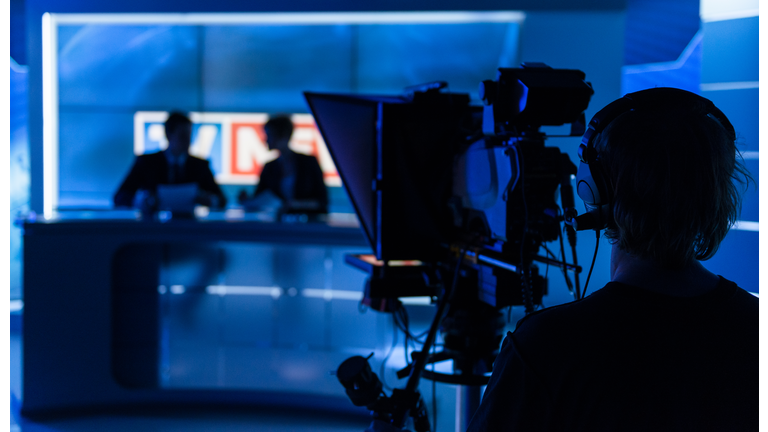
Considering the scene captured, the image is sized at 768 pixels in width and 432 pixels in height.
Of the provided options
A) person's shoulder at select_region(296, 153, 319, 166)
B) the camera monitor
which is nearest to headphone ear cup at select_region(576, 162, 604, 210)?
the camera monitor

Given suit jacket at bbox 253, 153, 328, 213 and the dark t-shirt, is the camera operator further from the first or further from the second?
suit jacket at bbox 253, 153, 328, 213

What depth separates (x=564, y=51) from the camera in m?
3.55

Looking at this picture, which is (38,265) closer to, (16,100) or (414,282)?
(414,282)

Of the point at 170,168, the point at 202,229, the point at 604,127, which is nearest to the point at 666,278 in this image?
the point at 604,127

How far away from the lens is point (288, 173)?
357 cm

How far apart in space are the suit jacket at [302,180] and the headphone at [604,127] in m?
2.81

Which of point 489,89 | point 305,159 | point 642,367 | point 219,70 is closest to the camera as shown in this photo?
point 642,367

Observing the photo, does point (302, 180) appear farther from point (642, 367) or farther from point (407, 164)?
point (642, 367)

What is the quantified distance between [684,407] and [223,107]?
5.18 meters

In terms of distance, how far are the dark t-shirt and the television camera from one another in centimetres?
51

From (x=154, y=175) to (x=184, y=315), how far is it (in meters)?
1.03

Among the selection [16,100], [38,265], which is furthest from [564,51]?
[16,100]

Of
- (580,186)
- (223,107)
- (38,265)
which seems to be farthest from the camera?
(223,107)

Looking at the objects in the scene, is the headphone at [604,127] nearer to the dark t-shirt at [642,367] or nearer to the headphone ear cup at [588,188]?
the headphone ear cup at [588,188]
